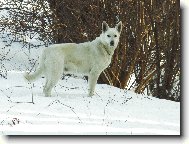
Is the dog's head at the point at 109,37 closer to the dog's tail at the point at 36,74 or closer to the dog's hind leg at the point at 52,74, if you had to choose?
the dog's hind leg at the point at 52,74

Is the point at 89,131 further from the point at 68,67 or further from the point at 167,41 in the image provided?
the point at 167,41

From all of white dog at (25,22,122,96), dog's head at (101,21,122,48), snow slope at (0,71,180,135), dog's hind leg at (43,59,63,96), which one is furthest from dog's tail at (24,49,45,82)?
dog's head at (101,21,122,48)

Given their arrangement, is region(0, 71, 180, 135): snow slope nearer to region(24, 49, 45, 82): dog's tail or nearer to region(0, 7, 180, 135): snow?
region(0, 7, 180, 135): snow

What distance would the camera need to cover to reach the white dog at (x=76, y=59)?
807cm

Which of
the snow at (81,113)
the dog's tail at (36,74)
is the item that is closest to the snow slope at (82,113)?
the snow at (81,113)

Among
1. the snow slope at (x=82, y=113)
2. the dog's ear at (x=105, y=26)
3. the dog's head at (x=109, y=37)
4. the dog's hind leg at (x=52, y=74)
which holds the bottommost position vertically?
the snow slope at (x=82, y=113)

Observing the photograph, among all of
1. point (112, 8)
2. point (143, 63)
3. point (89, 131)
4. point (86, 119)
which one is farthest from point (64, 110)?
point (143, 63)

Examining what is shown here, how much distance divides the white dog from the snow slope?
0.33 metres

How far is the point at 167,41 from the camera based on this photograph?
11836mm

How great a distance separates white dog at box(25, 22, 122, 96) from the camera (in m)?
8.07

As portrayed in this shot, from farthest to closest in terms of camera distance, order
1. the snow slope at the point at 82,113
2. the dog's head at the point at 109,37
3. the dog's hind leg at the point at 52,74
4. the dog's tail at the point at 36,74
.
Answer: the dog's head at the point at 109,37, the dog's tail at the point at 36,74, the dog's hind leg at the point at 52,74, the snow slope at the point at 82,113

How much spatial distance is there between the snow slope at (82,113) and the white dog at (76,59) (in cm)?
33

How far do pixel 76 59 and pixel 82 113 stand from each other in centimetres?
177

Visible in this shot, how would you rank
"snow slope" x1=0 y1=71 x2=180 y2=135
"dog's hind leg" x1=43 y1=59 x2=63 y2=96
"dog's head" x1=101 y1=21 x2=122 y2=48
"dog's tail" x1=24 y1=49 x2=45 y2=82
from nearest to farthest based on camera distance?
1. "snow slope" x1=0 y1=71 x2=180 y2=135
2. "dog's hind leg" x1=43 y1=59 x2=63 y2=96
3. "dog's tail" x1=24 y1=49 x2=45 y2=82
4. "dog's head" x1=101 y1=21 x2=122 y2=48
